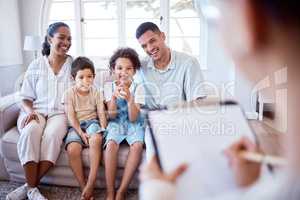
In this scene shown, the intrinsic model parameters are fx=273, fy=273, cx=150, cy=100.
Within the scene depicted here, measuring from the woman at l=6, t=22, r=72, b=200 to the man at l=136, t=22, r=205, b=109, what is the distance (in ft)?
0.90

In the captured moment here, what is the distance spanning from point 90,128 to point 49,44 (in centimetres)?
27

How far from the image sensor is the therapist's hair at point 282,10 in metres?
0.24

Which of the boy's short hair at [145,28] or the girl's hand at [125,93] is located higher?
the boy's short hair at [145,28]

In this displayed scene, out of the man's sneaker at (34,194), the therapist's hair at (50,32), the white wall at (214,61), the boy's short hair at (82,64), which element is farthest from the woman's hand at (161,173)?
the man's sneaker at (34,194)

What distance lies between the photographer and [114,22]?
0.62m

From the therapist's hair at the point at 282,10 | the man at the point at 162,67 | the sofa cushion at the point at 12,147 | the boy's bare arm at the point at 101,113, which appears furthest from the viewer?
the sofa cushion at the point at 12,147

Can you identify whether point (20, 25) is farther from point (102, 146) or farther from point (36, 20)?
point (102, 146)

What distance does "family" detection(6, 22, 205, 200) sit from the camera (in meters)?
0.53

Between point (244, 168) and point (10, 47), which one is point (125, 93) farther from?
point (10, 47)

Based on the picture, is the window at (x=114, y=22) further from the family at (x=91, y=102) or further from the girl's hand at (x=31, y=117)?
the girl's hand at (x=31, y=117)

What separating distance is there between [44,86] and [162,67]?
0.42m

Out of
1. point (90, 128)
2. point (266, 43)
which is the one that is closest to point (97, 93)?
point (90, 128)

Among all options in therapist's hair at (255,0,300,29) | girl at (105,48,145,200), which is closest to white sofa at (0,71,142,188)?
girl at (105,48,145,200)

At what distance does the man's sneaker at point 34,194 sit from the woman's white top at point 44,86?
0.77 feet
